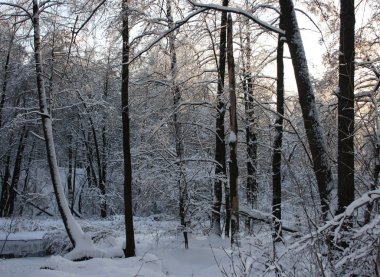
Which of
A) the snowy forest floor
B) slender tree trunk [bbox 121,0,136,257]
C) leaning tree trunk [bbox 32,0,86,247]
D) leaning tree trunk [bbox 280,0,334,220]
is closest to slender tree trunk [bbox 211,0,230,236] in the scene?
the snowy forest floor

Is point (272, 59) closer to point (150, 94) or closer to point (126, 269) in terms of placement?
point (150, 94)

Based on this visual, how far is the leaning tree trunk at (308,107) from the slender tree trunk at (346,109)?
2.10 ft

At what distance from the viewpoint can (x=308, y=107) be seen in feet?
23.9

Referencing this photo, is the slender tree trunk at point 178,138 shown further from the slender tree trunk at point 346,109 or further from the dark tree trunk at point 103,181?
the dark tree trunk at point 103,181

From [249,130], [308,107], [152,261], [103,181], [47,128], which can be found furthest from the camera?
[103,181]

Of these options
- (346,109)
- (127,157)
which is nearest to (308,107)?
(346,109)

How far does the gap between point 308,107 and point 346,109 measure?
1080 millimetres

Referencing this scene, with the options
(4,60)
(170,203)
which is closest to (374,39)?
(170,203)

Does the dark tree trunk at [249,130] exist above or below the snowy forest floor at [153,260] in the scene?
above

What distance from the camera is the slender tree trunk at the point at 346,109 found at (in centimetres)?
615

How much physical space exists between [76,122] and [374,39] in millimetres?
28211

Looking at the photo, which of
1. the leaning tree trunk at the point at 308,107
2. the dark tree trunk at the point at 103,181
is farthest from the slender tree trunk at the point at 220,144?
the dark tree trunk at the point at 103,181

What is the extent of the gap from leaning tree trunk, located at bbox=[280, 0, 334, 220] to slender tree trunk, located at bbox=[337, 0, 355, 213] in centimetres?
64

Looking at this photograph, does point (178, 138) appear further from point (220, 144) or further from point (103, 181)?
point (103, 181)
